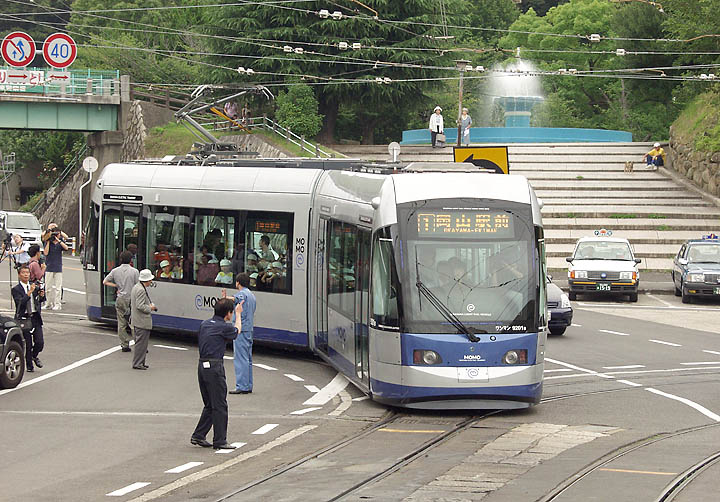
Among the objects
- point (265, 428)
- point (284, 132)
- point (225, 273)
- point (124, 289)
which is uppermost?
point (284, 132)

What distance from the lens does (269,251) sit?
20453 millimetres

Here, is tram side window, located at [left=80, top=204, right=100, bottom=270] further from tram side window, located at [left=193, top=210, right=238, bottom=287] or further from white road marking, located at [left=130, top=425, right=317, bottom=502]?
white road marking, located at [left=130, top=425, right=317, bottom=502]

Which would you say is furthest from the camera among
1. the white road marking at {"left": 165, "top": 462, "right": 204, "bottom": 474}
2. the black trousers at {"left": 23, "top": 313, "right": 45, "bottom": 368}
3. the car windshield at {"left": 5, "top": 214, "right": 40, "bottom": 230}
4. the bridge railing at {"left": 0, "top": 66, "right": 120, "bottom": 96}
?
the bridge railing at {"left": 0, "top": 66, "right": 120, "bottom": 96}

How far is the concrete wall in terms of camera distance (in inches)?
1877

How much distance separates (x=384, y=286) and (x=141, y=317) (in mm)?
5082

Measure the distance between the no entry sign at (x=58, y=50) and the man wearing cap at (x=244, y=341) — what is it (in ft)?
137

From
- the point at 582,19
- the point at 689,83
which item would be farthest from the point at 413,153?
the point at 582,19

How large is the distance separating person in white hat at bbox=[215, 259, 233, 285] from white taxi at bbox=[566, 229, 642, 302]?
1406 cm

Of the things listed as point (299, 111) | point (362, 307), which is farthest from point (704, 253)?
point (299, 111)

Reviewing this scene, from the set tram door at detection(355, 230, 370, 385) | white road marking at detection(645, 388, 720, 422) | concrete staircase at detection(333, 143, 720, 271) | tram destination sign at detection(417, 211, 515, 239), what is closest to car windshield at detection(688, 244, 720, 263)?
concrete staircase at detection(333, 143, 720, 271)

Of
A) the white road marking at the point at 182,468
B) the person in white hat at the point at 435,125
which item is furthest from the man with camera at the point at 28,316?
the person in white hat at the point at 435,125

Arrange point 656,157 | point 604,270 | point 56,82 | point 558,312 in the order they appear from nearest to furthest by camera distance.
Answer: point 558,312
point 604,270
point 656,157
point 56,82

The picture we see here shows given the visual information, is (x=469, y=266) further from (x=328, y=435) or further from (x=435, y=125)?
(x=435, y=125)

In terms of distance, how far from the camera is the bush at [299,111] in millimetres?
55125
